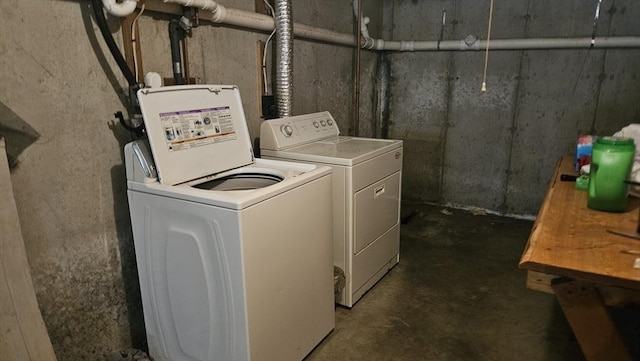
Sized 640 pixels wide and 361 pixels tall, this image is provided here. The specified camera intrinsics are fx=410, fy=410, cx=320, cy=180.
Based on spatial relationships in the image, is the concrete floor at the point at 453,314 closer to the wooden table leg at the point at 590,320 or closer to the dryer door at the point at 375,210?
the dryer door at the point at 375,210

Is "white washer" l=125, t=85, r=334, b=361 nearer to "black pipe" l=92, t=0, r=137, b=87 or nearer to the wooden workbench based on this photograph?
"black pipe" l=92, t=0, r=137, b=87

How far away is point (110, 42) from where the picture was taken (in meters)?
1.65

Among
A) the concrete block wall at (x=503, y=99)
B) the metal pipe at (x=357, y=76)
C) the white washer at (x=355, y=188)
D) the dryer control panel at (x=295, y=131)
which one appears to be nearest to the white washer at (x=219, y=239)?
the white washer at (x=355, y=188)

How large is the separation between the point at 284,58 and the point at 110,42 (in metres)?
1.06

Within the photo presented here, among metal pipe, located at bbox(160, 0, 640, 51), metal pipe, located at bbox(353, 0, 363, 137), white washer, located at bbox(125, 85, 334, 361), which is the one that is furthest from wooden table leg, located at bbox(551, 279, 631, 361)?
metal pipe, located at bbox(353, 0, 363, 137)

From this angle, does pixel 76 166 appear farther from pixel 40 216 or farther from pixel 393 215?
pixel 393 215

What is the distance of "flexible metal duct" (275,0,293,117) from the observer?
2.42 metres

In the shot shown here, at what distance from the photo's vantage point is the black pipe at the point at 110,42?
5.28 feet

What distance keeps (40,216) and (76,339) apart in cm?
56

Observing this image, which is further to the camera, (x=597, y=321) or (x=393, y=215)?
(x=393, y=215)

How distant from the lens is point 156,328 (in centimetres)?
181

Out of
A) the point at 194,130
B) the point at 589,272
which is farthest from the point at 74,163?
the point at 589,272

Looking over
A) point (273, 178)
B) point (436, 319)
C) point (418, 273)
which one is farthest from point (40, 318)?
point (418, 273)

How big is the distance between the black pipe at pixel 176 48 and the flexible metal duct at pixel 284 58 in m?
0.66
